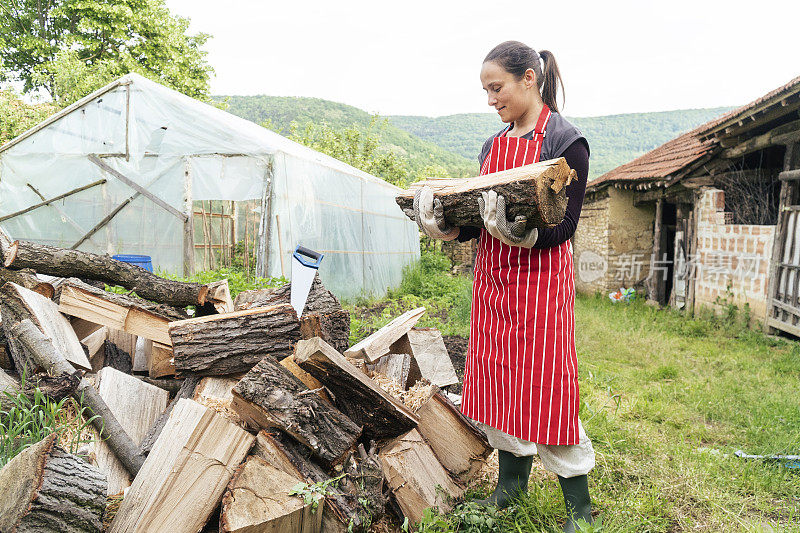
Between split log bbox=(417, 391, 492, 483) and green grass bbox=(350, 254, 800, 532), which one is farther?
split log bbox=(417, 391, 492, 483)

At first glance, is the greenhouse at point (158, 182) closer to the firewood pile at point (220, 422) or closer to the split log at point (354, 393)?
the firewood pile at point (220, 422)

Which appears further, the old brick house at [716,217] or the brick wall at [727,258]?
the brick wall at [727,258]

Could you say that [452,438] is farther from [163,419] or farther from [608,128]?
[608,128]

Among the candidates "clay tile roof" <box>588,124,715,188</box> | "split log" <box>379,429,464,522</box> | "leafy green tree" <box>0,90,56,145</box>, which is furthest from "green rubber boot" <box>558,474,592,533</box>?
"leafy green tree" <box>0,90,56,145</box>

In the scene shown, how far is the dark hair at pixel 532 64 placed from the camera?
185 cm

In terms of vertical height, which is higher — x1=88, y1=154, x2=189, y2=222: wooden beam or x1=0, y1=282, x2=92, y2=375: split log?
x1=88, y1=154, x2=189, y2=222: wooden beam

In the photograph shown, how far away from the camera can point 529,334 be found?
1864 mm

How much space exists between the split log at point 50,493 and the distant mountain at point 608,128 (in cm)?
5359

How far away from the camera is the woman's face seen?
6.12 feet

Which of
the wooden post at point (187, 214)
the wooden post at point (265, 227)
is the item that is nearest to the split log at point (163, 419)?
the wooden post at point (265, 227)

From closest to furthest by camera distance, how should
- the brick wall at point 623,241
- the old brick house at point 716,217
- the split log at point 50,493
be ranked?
the split log at point 50,493 < the old brick house at point 716,217 < the brick wall at point 623,241

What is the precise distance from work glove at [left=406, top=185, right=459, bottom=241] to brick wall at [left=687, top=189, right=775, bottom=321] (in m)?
6.20

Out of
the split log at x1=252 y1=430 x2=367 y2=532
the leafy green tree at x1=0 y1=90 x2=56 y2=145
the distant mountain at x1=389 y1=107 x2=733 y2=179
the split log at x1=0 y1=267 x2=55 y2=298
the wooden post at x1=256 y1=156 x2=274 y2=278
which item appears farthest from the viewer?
the distant mountain at x1=389 y1=107 x2=733 y2=179

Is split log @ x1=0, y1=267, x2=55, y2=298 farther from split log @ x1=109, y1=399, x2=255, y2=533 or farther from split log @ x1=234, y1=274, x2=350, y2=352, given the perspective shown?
split log @ x1=109, y1=399, x2=255, y2=533
